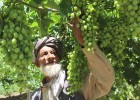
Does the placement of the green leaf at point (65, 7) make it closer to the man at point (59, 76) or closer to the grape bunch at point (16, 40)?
the grape bunch at point (16, 40)

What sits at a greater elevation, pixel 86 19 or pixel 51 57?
pixel 86 19

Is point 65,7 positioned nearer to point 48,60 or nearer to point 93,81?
point 93,81

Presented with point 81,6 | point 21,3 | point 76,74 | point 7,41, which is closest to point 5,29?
point 7,41

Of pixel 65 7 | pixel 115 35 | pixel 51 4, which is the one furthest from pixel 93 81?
pixel 65 7

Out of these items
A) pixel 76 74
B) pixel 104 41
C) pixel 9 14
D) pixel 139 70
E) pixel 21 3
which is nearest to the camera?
pixel 9 14

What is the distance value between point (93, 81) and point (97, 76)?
0.66 feet

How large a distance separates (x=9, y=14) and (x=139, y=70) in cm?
197

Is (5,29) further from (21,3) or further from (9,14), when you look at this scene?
(21,3)

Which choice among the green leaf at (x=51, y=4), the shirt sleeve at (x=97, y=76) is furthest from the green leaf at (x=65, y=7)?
the shirt sleeve at (x=97, y=76)

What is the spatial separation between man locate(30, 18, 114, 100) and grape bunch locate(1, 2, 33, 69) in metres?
0.94

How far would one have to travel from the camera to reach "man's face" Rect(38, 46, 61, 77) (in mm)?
3396

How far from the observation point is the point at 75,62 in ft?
7.71

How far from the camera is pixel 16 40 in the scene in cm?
157

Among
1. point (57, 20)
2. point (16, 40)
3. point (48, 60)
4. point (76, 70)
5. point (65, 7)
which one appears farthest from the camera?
point (48, 60)
